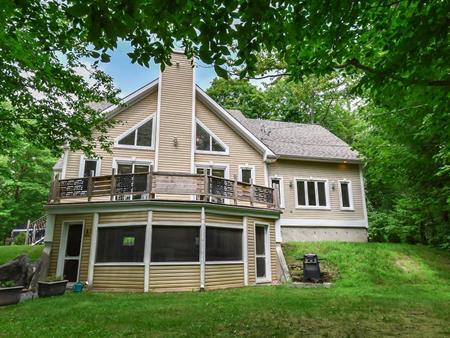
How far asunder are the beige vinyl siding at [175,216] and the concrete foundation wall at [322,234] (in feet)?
23.2

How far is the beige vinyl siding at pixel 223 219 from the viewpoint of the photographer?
42.3 ft

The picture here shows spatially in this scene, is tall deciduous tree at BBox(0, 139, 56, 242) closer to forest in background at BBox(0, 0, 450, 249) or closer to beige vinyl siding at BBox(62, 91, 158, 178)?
forest in background at BBox(0, 0, 450, 249)

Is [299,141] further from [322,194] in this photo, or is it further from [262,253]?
[262,253]

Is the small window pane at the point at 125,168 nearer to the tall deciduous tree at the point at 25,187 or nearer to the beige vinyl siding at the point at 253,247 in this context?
the beige vinyl siding at the point at 253,247

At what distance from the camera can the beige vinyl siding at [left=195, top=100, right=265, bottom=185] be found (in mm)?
17188

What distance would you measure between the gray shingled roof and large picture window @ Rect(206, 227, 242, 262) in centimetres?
682

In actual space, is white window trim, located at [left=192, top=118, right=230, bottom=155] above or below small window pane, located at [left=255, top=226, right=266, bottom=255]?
above

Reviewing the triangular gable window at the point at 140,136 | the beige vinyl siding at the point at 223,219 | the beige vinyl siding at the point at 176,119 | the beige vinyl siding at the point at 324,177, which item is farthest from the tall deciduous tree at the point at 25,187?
the beige vinyl siding at the point at 324,177

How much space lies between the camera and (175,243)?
40.1ft

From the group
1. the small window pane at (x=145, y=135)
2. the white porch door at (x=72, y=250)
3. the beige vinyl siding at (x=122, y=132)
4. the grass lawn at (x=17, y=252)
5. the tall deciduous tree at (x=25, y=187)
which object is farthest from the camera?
the tall deciduous tree at (x=25, y=187)

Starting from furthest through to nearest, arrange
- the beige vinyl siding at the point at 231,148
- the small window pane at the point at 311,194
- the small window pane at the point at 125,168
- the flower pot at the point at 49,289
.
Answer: the small window pane at the point at 311,194 → the beige vinyl siding at the point at 231,148 → the small window pane at the point at 125,168 → the flower pot at the point at 49,289

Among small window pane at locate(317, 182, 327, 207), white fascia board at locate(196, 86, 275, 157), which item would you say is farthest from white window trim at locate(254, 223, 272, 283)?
small window pane at locate(317, 182, 327, 207)

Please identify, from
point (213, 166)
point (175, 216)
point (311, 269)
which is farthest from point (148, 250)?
point (213, 166)

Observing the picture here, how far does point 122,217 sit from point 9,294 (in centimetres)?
417
